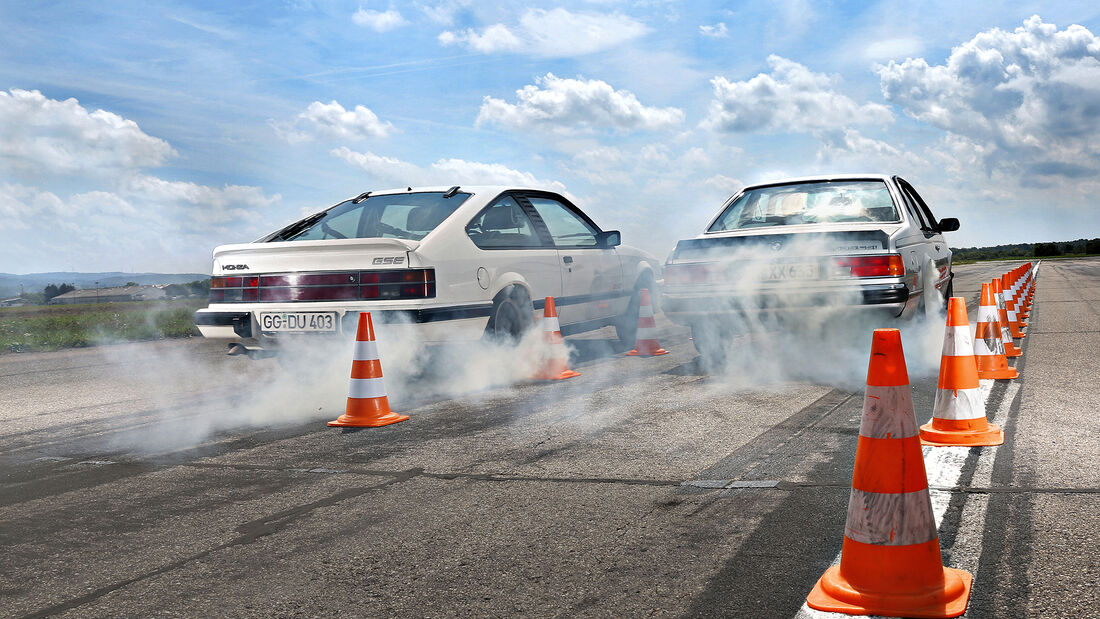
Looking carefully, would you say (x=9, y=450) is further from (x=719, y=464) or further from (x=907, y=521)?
(x=907, y=521)

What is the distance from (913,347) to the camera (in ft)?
25.8

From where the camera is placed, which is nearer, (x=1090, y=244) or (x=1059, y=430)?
(x=1059, y=430)

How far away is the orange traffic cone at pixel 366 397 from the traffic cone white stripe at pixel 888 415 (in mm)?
3458

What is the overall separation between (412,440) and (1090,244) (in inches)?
5727

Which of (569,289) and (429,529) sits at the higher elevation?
(569,289)

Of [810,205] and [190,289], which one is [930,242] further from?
[190,289]

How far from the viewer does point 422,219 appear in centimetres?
702

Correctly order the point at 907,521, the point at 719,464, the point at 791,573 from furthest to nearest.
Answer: the point at 719,464 → the point at 791,573 → the point at 907,521

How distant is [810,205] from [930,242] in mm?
1411

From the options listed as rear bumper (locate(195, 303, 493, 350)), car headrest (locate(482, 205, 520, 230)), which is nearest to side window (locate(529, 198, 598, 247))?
car headrest (locate(482, 205, 520, 230))

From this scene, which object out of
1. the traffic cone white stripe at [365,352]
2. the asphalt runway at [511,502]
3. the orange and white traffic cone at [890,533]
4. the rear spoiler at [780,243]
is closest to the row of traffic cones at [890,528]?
the orange and white traffic cone at [890,533]

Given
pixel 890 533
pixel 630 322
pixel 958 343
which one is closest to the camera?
pixel 890 533

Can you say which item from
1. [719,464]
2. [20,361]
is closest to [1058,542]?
[719,464]

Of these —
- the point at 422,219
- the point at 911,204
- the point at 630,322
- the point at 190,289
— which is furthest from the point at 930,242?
the point at 190,289
